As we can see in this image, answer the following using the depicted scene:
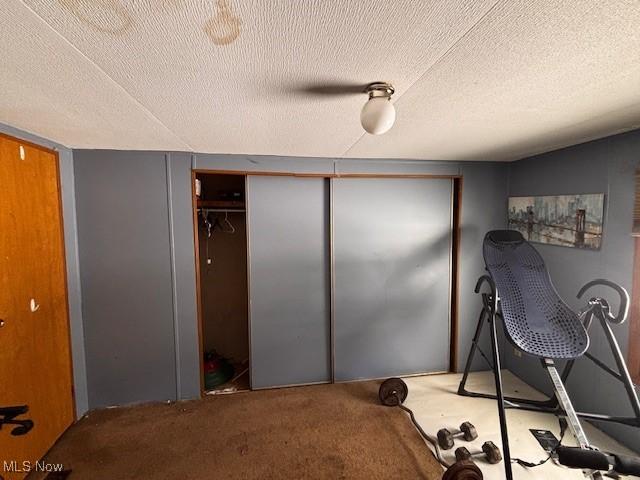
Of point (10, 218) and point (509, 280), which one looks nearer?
Result: point (10, 218)

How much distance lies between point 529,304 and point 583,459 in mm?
921

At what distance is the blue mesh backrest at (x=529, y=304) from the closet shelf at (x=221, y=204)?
86.7 inches

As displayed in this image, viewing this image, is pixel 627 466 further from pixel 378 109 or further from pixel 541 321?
pixel 378 109

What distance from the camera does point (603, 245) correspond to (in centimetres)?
194

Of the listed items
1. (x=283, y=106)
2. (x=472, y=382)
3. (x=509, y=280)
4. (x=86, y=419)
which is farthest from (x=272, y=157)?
(x=472, y=382)

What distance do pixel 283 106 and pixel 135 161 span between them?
1.58m

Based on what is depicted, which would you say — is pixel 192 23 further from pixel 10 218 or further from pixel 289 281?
pixel 289 281


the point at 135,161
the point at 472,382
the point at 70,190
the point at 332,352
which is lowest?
the point at 472,382

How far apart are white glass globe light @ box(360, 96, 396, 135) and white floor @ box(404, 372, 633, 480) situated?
2107 millimetres

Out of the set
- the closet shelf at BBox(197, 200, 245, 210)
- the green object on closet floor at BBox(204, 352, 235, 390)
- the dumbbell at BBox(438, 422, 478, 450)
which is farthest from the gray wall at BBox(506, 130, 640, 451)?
the green object on closet floor at BBox(204, 352, 235, 390)

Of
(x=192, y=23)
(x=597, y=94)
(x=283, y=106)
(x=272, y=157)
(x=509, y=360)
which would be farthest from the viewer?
(x=509, y=360)

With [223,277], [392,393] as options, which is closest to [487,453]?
[392,393]

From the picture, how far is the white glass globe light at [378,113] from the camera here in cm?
108

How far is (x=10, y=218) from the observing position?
1544 millimetres
